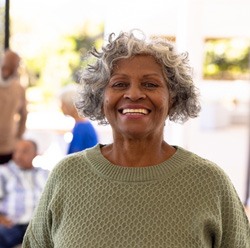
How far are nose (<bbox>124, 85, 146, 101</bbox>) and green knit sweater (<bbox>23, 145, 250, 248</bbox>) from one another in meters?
0.20

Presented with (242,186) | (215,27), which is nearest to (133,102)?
(242,186)

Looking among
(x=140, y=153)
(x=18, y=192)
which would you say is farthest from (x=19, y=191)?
(x=140, y=153)

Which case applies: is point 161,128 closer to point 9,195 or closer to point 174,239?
point 174,239

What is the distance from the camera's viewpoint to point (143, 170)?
133 cm

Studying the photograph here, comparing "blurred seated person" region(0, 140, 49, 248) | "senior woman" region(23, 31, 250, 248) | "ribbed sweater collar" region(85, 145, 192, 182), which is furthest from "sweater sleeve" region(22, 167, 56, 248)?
"blurred seated person" region(0, 140, 49, 248)

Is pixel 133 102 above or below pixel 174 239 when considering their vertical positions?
above

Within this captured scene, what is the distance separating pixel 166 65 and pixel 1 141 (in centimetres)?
277

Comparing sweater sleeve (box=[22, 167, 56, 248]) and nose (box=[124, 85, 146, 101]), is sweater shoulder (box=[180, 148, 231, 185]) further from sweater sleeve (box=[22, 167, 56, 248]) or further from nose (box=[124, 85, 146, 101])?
sweater sleeve (box=[22, 167, 56, 248])

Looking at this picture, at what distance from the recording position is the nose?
1.25 meters

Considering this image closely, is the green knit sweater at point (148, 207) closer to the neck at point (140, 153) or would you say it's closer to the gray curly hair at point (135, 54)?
the neck at point (140, 153)

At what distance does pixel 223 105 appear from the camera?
12.2m

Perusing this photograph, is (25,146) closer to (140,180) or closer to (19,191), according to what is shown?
(19,191)

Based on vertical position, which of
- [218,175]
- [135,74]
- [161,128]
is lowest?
[218,175]

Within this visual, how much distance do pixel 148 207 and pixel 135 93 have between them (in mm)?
283
